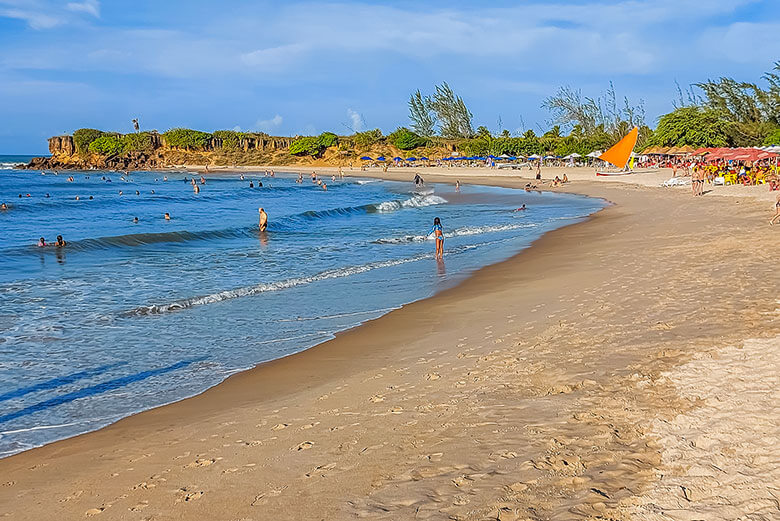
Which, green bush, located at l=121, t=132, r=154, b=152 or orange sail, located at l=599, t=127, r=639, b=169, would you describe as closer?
orange sail, located at l=599, t=127, r=639, b=169

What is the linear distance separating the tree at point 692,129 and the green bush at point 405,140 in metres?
52.6

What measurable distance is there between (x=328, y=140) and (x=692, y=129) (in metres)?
73.3

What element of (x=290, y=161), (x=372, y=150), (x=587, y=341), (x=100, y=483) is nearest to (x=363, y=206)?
(x=587, y=341)

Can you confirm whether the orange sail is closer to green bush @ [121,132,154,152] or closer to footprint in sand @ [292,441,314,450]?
footprint in sand @ [292,441,314,450]

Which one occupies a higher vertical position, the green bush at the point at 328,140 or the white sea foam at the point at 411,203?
the green bush at the point at 328,140

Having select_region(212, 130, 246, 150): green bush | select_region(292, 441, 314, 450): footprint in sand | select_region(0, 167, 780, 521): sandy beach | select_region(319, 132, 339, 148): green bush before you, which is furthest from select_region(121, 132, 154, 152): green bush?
select_region(292, 441, 314, 450): footprint in sand

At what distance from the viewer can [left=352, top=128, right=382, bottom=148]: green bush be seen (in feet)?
389

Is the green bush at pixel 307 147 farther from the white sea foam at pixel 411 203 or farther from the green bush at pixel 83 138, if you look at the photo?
the white sea foam at pixel 411 203

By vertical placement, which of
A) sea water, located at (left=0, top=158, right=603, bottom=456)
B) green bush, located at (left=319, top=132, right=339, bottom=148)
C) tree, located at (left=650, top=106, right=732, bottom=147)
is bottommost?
sea water, located at (left=0, top=158, right=603, bottom=456)

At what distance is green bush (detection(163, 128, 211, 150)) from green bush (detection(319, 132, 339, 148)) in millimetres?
31228

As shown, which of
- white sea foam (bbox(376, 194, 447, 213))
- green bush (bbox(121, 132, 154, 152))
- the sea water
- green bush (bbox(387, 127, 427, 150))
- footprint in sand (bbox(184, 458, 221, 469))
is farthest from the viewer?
green bush (bbox(121, 132, 154, 152))

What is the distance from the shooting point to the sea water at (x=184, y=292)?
25.8 feet

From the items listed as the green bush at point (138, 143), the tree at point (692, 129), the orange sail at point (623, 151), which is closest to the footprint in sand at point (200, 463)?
the orange sail at point (623, 151)

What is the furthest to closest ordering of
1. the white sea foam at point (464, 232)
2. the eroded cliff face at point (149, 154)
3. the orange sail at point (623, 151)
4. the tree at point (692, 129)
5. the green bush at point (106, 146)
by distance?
the green bush at point (106, 146) → the eroded cliff face at point (149, 154) → the tree at point (692, 129) → the orange sail at point (623, 151) → the white sea foam at point (464, 232)
